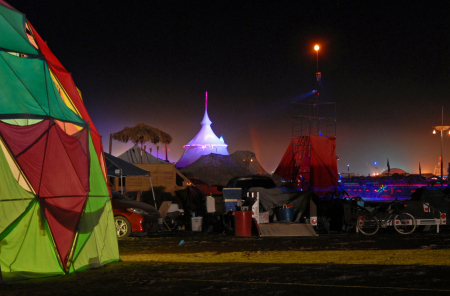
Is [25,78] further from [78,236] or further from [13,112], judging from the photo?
[78,236]

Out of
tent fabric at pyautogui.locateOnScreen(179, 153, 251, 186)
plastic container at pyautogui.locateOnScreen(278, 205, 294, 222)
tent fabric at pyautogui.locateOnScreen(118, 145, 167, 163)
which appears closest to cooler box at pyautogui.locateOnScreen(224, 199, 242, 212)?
plastic container at pyautogui.locateOnScreen(278, 205, 294, 222)

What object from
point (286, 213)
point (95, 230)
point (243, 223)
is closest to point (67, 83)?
point (95, 230)

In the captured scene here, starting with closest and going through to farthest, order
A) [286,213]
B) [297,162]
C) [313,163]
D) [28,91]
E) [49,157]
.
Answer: [49,157] < [28,91] < [286,213] < [313,163] < [297,162]

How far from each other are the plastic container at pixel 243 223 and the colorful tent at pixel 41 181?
224 inches

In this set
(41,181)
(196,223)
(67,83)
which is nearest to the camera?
(41,181)

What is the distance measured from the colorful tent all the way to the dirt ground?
45cm

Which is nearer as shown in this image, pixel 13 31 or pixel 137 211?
pixel 13 31

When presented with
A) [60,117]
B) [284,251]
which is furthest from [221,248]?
[60,117]

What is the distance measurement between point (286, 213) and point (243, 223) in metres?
2.34

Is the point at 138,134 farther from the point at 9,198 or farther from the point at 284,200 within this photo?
the point at 9,198

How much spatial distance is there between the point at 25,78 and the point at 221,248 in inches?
238

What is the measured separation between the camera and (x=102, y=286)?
7.12m

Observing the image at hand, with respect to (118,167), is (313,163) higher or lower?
higher

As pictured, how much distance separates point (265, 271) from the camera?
27.2 feet
